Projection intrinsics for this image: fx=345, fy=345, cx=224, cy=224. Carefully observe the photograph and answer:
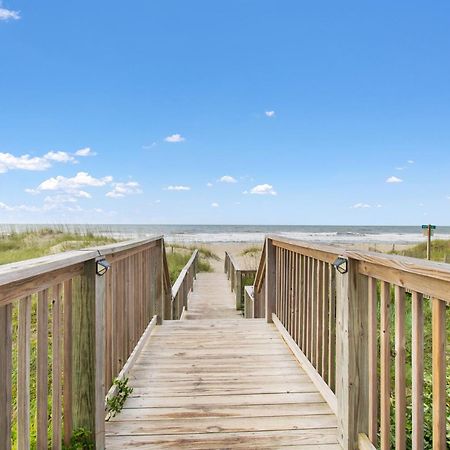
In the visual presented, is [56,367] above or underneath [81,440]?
above

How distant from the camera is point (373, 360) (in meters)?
1.62

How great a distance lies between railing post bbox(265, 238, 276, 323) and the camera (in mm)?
3875

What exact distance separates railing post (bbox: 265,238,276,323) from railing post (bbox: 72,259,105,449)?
243cm

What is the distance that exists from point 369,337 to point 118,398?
1.55 m

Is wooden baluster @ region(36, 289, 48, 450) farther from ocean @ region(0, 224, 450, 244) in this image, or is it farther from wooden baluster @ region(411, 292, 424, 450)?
ocean @ region(0, 224, 450, 244)

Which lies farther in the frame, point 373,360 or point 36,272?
point 373,360

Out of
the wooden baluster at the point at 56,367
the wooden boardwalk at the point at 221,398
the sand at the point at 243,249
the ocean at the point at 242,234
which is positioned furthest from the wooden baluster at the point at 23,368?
the ocean at the point at 242,234

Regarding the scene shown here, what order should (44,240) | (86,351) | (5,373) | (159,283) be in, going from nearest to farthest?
1. (5,373)
2. (86,351)
3. (159,283)
4. (44,240)

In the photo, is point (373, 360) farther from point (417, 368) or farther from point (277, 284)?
point (277, 284)

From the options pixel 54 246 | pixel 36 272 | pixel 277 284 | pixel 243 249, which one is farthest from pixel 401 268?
pixel 243 249

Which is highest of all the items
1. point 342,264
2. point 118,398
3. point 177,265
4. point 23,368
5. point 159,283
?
point 342,264

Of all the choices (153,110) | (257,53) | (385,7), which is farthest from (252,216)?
(385,7)

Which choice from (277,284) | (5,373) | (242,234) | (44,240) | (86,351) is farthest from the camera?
(242,234)

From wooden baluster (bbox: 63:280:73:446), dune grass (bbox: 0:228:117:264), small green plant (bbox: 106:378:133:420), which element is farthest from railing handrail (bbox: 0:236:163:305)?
dune grass (bbox: 0:228:117:264)
